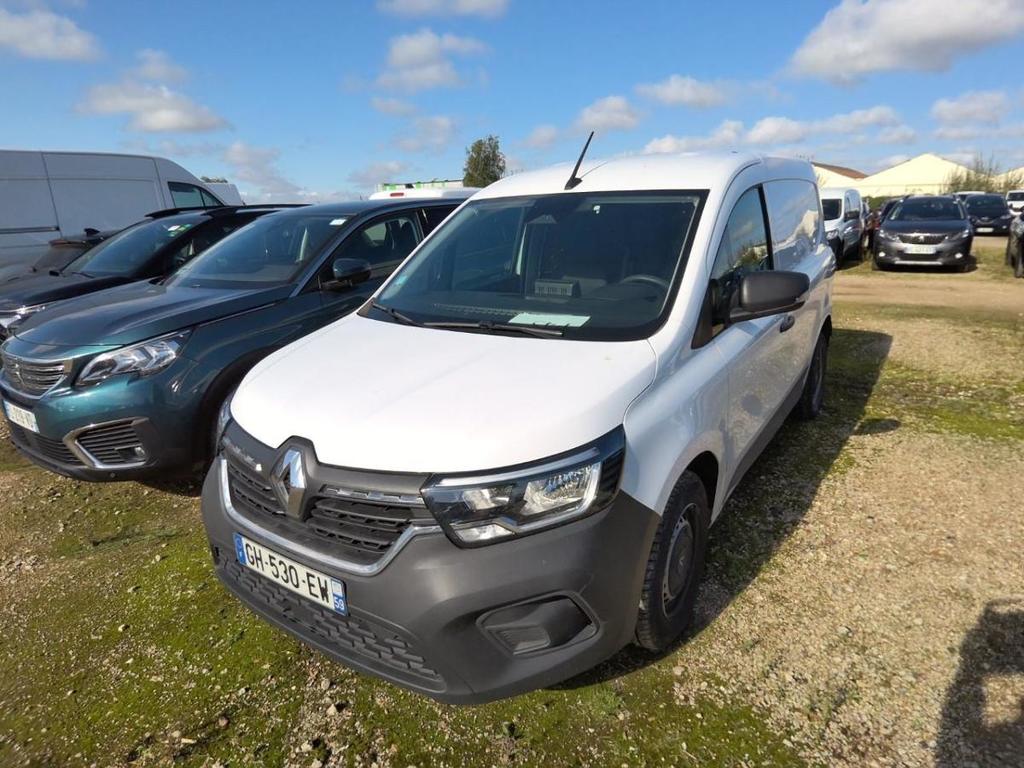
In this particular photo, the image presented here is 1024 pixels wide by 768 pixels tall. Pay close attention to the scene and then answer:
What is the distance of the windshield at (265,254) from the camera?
14.5 feet

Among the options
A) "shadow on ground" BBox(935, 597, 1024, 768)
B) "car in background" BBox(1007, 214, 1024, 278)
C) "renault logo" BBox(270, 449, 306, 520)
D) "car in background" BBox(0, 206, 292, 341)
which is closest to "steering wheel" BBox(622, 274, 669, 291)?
"renault logo" BBox(270, 449, 306, 520)

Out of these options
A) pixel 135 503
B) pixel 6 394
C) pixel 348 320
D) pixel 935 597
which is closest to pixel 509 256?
pixel 348 320

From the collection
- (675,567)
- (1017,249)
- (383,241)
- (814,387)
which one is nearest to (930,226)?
Result: (1017,249)

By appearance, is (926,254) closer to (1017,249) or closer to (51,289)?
(1017,249)

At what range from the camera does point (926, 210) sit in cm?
1431

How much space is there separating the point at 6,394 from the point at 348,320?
2.44 metres

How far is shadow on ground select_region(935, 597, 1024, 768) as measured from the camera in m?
2.03

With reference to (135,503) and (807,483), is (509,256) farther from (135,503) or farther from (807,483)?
(135,503)

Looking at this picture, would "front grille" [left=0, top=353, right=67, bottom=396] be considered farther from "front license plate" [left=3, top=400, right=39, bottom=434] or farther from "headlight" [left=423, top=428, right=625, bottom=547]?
"headlight" [left=423, top=428, right=625, bottom=547]

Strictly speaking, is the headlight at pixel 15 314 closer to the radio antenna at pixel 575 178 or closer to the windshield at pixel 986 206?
the radio antenna at pixel 575 178

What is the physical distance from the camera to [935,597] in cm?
278

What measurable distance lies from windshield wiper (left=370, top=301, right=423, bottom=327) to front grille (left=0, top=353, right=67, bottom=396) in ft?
6.13

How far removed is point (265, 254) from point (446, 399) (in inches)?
125

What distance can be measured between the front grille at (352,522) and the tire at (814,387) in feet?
11.6
